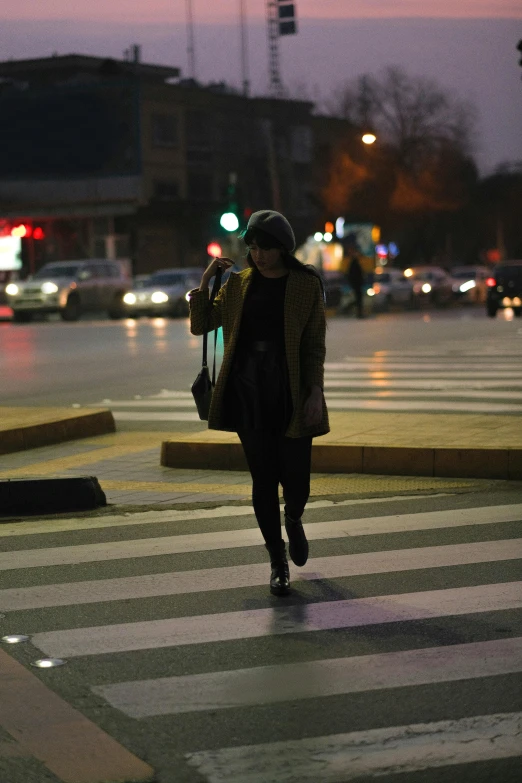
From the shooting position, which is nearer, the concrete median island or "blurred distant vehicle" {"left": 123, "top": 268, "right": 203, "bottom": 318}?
the concrete median island

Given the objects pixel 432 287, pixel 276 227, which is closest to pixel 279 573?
pixel 276 227

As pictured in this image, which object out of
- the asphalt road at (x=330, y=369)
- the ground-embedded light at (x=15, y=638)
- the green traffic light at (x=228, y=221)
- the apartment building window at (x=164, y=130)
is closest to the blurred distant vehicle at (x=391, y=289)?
the green traffic light at (x=228, y=221)

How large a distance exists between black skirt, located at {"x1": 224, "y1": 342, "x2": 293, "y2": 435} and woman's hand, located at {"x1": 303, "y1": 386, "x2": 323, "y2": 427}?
0.31ft

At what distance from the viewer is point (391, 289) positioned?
54.1 m

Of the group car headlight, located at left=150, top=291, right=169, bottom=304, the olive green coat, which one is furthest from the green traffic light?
the olive green coat

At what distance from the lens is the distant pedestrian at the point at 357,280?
41.4 m

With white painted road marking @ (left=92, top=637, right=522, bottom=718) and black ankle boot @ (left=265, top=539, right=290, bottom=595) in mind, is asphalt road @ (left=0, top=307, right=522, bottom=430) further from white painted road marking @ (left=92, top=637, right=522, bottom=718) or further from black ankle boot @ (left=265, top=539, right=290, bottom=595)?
white painted road marking @ (left=92, top=637, right=522, bottom=718)

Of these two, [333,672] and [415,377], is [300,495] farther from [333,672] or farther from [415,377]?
[415,377]

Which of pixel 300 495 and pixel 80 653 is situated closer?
pixel 80 653

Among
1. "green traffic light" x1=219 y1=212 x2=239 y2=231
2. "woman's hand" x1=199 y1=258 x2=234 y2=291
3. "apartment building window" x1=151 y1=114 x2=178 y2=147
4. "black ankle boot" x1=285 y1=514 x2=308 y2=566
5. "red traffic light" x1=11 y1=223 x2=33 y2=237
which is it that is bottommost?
"black ankle boot" x1=285 y1=514 x2=308 y2=566

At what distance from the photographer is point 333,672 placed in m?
5.19

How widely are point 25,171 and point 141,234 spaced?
6711mm

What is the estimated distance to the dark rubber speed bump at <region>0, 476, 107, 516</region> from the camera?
872 cm

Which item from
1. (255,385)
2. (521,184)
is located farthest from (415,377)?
(521,184)
